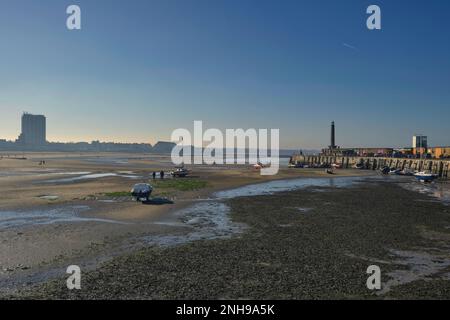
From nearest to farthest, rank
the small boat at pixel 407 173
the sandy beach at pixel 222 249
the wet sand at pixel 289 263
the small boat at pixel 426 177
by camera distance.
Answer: the wet sand at pixel 289 263 < the sandy beach at pixel 222 249 < the small boat at pixel 426 177 < the small boat at pixel 407 173

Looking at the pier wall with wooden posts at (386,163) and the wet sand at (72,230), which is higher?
the pier wall with wooden posts at (386,163)

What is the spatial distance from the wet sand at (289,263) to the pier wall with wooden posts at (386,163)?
50.3 m

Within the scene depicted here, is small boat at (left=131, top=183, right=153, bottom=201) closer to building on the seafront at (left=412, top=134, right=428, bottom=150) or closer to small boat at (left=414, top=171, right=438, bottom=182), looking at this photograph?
small boat at (left=414, top=171, right=438, bottom=182)

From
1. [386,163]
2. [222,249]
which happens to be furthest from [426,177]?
[222,249]

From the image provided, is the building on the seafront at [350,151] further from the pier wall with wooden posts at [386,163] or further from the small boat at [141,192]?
the small boat at [141,192]

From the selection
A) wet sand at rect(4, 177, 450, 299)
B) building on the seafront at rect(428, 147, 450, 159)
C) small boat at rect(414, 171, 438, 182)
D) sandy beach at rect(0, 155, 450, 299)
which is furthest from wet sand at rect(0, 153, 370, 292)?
building on the seafront at rect(428, 147, 450, 159)

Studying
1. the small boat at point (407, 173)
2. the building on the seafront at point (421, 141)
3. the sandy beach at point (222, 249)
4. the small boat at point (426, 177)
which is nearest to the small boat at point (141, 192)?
the sandy beach at point (222, 249)

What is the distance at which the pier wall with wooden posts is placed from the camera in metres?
71.3

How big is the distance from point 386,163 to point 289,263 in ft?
306

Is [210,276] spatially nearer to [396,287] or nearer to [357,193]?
[396,287]

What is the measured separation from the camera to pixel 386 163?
99562mm

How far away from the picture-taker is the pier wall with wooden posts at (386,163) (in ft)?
234

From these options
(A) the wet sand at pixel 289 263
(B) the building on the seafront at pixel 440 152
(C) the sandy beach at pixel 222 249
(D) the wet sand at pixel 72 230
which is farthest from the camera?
(B) the building on the seafront at pixel 440 152

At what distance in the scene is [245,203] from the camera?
3491cm
